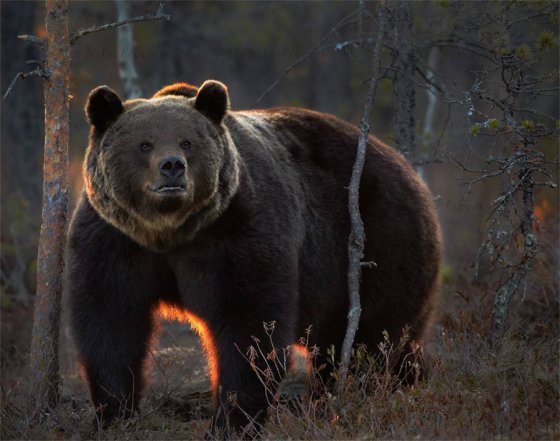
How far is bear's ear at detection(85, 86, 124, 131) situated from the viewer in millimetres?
5103

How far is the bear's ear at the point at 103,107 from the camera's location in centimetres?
510

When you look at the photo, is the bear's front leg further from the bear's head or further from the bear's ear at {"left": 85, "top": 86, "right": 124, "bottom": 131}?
the bear's ear at {"left": 85, "top": 86, "right": 124, "bottom": 131}

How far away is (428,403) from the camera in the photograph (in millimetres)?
5129

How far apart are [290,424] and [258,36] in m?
16.5

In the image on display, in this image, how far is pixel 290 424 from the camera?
195 inches

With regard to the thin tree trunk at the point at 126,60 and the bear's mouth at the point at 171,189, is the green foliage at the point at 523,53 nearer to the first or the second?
the bear's mouth at the point at 171,189

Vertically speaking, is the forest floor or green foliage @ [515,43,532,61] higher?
green foliage @ [515,43,532,61]

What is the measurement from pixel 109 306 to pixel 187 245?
2.11 ft

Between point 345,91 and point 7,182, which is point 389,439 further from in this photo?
point 345,91

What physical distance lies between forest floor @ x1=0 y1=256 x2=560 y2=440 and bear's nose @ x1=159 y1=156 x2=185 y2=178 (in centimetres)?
151

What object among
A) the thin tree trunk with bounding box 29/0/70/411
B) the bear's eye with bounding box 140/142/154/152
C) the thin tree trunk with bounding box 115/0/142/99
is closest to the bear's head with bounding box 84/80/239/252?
the bear's eye with bounding box 140/142/154/152

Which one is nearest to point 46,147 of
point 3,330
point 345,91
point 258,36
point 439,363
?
Answer: point 439,363

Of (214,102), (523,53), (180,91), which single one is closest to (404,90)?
(523,53)

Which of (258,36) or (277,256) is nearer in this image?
(277,256)
